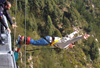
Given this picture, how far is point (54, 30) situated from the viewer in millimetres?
11922

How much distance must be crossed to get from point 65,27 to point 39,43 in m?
10.1

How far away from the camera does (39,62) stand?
329 inches

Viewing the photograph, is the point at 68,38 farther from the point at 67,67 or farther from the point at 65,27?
the point at 65,27

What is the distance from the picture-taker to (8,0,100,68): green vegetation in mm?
8133

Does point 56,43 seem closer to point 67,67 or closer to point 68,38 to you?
point 68,38

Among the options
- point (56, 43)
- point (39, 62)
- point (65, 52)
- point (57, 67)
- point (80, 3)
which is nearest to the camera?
point (56, 43)

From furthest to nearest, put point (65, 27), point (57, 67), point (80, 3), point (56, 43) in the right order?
point (80, 3) → point (65, 27) → point (57, 67) → point (56, 43)

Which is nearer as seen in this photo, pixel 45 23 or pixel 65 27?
pixel 45 23

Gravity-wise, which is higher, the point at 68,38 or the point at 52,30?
the point at 52,30

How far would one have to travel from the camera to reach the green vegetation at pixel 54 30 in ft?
26.7

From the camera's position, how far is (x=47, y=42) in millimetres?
3766

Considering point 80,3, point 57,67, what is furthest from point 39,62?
point 80,3

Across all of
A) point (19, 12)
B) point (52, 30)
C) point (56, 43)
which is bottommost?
point (56, 43)

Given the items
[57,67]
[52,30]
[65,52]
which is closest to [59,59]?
[57,67]
